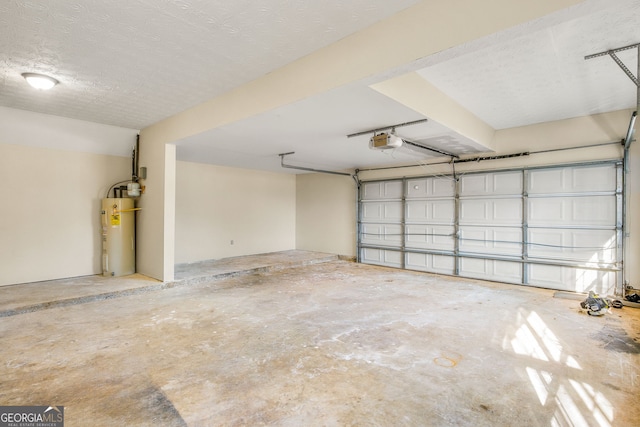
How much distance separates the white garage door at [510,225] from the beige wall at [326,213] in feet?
2.60

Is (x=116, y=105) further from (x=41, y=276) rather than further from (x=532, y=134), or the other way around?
(x=532, y=134)

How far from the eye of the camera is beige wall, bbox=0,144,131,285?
457 centimetres

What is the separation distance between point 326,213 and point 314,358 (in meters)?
6.15

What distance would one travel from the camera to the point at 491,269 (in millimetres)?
5777

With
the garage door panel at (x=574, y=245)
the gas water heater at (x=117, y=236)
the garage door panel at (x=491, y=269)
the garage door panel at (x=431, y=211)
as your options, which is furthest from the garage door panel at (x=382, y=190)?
the gas water heater at (x=117, y=236)

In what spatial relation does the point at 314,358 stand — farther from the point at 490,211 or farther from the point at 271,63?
the point at 490,211

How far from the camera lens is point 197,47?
271cm

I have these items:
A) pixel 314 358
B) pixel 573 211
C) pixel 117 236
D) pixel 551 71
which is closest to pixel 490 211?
pixel 573 211

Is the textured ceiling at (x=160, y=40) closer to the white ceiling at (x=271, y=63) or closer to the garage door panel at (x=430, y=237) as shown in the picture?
the white ceiling at (x=271, y=63)

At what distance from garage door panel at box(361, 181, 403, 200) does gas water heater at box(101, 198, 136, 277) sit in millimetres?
5092

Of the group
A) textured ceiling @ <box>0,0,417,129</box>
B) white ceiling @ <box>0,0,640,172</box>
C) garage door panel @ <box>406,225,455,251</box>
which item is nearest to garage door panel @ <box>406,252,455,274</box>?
garage door panel @ <box>406,225,455,251</box>

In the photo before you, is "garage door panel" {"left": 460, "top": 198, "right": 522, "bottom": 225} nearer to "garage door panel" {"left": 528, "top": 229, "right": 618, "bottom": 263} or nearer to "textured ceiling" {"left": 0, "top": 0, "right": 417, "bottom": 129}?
"garage door panel" {"left": 528, "top": 229, "right": 618, "bottom": 263}

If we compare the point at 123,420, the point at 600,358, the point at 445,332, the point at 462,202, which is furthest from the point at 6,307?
the point at 462,202

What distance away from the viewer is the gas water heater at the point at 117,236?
16.9 feet
